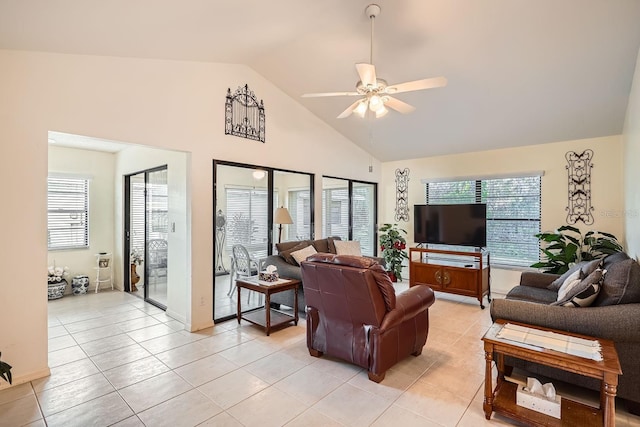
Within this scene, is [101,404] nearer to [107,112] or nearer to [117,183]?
[107,112]

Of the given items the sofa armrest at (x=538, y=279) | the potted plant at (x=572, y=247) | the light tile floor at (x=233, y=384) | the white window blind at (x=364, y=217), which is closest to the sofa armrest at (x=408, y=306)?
the light tile floor at (x=233, y=384)

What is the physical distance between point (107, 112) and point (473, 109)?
4.49 m

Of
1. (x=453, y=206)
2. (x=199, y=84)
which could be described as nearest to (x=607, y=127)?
(x=453, y=206)

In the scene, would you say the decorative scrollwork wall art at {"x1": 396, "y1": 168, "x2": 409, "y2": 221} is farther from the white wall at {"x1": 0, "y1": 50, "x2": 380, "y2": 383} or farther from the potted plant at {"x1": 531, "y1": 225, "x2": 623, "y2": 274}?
the white wall at {"x1": 0, "y1": 50, "x2": 380, "y2": 383}

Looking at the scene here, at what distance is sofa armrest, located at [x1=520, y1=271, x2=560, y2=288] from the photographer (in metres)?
3.86

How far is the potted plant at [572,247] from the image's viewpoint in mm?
4328

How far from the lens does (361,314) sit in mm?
2654

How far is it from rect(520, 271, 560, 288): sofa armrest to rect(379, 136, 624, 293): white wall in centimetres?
139

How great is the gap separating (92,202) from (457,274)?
6483 mm

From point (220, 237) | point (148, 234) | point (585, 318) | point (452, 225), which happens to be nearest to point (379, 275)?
point (585, 318)

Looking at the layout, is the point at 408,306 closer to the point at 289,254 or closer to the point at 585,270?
the point at 585,270

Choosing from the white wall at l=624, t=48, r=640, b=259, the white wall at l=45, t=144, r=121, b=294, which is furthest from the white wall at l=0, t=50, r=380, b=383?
the white wall at l=624, t=48, r=640, b=259

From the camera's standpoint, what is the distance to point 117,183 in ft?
19.5

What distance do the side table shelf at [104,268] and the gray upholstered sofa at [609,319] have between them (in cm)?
625
